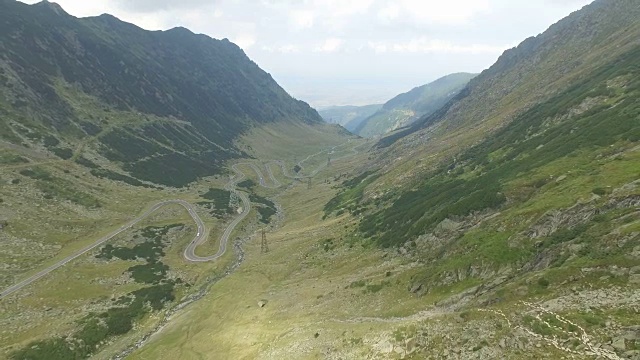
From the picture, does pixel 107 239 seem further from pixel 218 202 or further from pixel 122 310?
pixel 218 202

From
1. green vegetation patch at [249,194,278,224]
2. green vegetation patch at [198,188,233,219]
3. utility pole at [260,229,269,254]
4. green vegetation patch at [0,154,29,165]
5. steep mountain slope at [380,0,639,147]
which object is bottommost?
utility pole at [260,229,269,254]

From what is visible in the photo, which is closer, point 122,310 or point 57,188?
point 122,310

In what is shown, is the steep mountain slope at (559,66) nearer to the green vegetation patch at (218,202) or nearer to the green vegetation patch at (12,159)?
the green vegetation patch at (218,202)

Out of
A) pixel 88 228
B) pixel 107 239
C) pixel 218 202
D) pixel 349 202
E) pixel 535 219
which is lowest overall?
pixel 349 202

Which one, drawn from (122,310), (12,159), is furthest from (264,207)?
(122,310)

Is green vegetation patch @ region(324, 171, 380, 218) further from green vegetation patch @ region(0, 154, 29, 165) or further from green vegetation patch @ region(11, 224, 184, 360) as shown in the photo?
green vegetation patch @ region(0, 154, 29, 165)

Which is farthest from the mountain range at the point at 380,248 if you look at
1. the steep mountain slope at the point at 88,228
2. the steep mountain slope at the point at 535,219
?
the steep mountain slope at the point at 88,228

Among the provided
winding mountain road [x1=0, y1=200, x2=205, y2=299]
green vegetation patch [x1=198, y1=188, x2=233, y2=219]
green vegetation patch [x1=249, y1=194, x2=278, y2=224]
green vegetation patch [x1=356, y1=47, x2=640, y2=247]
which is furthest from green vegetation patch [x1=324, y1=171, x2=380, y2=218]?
winding mountain road [x1=0, y1=200, x2=205, y2=299]

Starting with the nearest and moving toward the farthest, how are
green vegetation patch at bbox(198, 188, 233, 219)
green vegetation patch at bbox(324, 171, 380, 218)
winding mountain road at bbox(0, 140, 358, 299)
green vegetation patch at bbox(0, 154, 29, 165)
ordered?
1. winding mountain road at bbox(0, 140, 358, 299)
2. green vegetation patch at bbox(324, 171, 380, 218)
3. green vegetation patch at bbox(0, 154, 29, 165)
4. green vegetation patch at bbox(198, 188, 233, 219)

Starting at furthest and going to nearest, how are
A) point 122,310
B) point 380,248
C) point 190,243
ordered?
point 190,243, point 122,310, point 380,248

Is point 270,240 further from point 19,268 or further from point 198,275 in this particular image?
point 19,268

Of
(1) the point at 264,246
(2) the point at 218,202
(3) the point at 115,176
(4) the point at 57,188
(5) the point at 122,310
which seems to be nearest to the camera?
(5) the point at 122,310

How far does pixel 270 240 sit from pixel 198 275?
24.1m

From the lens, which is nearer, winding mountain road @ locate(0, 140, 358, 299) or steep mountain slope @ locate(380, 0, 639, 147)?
winding mountain road @ locate(0, 140, 358, 299)
